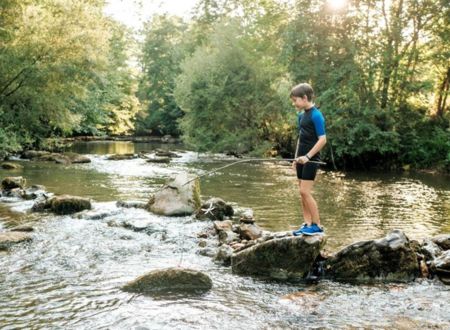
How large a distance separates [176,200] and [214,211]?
1149 millimetres

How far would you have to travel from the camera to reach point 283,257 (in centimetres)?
696

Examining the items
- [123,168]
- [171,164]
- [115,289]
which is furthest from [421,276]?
[171,164]

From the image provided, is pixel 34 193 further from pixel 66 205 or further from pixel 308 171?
pixel 308 171

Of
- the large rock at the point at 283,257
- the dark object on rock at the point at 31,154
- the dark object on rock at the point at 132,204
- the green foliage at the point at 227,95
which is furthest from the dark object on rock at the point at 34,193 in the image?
the green foliage at the point at 227,95

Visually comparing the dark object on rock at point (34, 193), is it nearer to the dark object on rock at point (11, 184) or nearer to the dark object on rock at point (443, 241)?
the dark object on rock at point (11, 184)

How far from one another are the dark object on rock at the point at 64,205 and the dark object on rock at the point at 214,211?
2.97m

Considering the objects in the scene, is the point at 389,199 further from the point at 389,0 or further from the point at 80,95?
the point at 80,95

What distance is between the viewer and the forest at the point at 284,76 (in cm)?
2072

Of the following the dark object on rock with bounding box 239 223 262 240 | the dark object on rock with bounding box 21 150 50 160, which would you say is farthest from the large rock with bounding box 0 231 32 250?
the dark object on rock with bounding box 21 150 50 160

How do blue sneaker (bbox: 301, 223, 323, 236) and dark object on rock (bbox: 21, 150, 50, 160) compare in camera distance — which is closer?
blue sneaker (bbox: 301, 223, 323, 236)

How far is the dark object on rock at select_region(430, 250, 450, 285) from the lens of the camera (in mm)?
6760

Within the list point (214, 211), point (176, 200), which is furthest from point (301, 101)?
point (176, 200)

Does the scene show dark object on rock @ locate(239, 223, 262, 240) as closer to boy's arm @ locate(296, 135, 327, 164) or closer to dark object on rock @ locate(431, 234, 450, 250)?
boy's arm @ locate(296, 135, 327, 164)

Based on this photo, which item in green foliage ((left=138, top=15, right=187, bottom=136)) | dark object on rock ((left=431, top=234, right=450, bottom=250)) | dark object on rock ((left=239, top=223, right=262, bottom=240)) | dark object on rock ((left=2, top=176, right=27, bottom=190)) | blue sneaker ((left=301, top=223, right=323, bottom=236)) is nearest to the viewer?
blue sneaker ((left=301, top=223, right=323, bottom=236))
